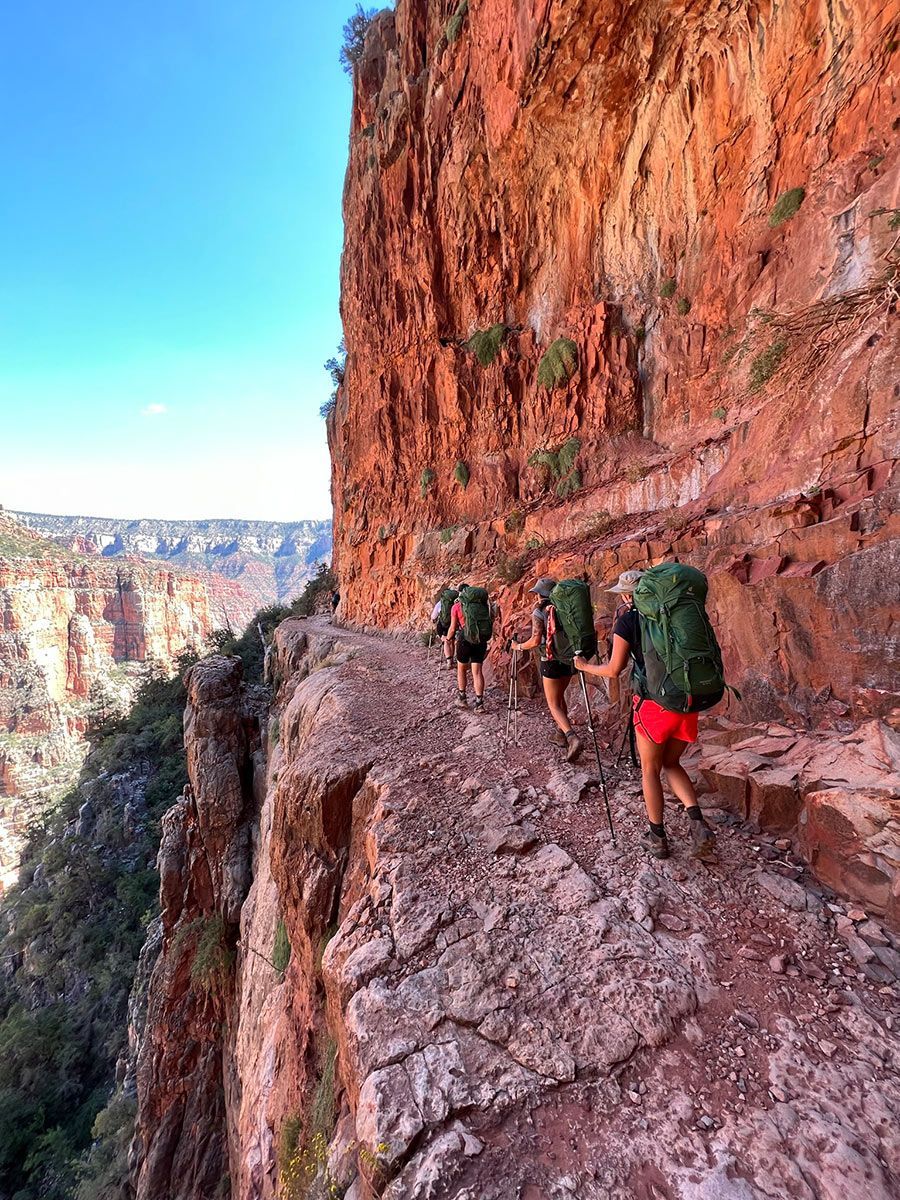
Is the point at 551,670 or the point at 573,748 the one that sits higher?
the point at 551,670

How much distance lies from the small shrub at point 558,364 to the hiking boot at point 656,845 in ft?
39.8

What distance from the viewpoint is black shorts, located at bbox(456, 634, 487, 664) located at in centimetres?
692

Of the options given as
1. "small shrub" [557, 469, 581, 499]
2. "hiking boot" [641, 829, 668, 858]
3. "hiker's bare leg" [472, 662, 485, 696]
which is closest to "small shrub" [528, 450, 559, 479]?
"small shrub" [557, 469, 581, 499]

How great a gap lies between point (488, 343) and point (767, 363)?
9473mm

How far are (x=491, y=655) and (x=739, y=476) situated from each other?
4508 millimetres

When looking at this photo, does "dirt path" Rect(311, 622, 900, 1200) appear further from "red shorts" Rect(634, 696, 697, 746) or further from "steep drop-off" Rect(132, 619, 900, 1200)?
"red shorts" Rect(634, 696, 697, 746)

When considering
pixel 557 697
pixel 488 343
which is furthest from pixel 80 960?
pixel 488 343

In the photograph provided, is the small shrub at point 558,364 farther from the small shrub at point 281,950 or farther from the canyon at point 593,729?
the small shrub at point 281,950

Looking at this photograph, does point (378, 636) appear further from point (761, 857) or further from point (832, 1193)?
point (832, 1193)

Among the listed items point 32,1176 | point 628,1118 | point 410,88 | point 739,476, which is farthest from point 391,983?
point 410,88

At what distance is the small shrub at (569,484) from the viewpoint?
40.5 ft

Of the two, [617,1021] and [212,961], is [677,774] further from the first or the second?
[212,961]

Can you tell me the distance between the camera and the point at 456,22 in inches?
525

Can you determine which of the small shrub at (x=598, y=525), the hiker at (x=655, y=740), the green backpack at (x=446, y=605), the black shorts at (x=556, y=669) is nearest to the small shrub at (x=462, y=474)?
the small shrub at (x=598, y=525)
